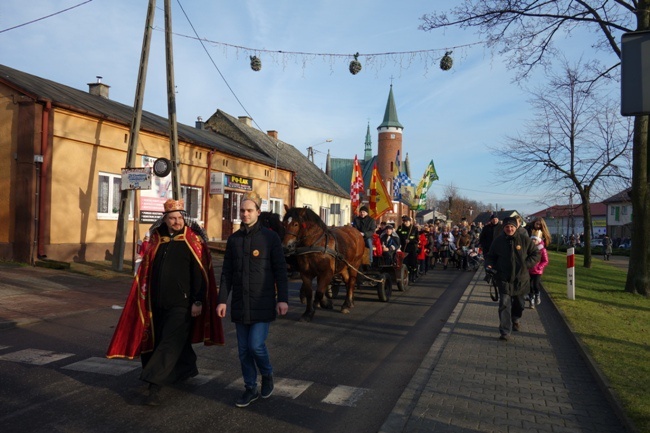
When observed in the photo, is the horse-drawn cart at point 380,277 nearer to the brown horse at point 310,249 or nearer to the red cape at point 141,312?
the brown horse at point 310,249

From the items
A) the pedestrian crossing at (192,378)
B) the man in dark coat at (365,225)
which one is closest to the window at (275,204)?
the man in dark coat at (365,225)

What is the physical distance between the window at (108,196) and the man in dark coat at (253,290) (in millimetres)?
13803

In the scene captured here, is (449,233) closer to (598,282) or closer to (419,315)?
(598,282)

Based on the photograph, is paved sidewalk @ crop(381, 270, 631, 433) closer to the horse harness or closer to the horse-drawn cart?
the horse harness

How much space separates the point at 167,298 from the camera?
197 inches

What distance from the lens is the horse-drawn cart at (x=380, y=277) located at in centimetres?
1137

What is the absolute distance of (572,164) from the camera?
23.2 meters

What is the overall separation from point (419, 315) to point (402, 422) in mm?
5939

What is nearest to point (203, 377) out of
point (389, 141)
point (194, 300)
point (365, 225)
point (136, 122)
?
point (194, 300)

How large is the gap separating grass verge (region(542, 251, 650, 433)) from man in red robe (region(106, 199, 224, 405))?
4.03 meters

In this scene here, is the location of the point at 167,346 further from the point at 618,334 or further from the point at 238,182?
the point at 238,182

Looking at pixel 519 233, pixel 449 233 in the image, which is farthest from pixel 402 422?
pixel 449 233

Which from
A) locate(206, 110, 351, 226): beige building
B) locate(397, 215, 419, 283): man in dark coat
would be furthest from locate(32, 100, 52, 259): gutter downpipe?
locate(206, 110, 351, 226): beige building

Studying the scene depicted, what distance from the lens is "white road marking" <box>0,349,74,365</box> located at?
6.18m
